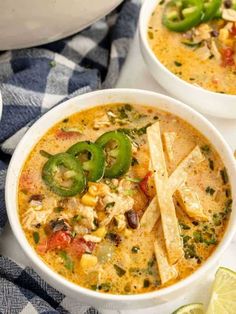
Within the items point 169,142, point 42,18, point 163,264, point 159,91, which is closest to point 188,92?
point 159,91

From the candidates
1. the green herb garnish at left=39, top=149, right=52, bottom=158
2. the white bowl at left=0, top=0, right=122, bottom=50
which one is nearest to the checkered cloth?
the white bowl at left=0, top=0, right=122, bottom=50

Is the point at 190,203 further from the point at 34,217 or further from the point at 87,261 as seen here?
the point at 34,217

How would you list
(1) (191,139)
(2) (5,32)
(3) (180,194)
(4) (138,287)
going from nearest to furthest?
(4) (138,287)
(3) (180,194)
(1) (191,139)
(2) (5,32)

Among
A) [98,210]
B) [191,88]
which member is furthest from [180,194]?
[191,88]

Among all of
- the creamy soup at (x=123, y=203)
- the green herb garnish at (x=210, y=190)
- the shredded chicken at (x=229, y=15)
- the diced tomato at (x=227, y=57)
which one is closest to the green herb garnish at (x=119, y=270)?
the creamy soup at (x=123, y=203)

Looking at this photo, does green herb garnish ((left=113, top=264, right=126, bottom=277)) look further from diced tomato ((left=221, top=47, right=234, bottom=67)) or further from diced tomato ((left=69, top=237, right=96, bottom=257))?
diced tomato ((left=221, top=47, right=234, bottom=67))

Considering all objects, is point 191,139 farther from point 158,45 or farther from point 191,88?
point 158,45

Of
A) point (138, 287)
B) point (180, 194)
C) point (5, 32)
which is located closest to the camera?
point (138, 287)
